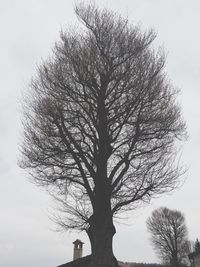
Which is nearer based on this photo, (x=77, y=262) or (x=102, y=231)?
(x=102, y=231)

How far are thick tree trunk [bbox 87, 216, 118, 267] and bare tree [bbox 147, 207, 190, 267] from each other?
A: 1855 inches

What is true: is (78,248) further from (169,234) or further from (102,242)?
(169,234)

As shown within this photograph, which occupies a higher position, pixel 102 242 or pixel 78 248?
pixel 78 248

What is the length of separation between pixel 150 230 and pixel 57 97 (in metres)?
49.4

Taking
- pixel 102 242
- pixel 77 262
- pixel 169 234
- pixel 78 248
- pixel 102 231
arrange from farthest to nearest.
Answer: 1. pixel 169 234
2. pixel 78 248
3. pixel 77 262
4. pixel 102 231
5. pixel 102 242

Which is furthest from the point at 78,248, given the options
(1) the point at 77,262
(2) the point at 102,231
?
(2) the point at 102,231

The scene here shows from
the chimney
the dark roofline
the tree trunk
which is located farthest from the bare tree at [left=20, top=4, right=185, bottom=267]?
the chimney

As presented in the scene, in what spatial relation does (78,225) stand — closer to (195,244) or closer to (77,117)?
(77,117)

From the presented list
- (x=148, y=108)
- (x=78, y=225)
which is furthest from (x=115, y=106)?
(x=78, y=225)

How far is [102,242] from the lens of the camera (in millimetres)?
9992

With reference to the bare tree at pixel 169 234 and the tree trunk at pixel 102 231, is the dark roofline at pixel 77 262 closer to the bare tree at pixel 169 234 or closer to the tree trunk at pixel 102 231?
the tree trunk at pixel 102 231

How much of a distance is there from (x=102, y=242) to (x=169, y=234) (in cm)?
4800

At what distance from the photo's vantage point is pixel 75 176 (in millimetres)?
11328

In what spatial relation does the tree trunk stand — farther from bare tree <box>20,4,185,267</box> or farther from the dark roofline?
the dark roofline
